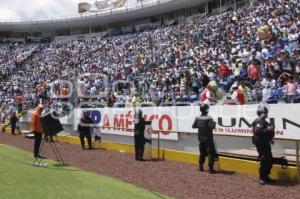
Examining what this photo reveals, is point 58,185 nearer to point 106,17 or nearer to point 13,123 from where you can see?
point 13,123

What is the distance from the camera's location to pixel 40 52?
5500cm

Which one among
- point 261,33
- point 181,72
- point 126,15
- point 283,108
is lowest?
Answer: point 283,108

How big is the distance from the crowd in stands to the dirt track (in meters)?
3.13

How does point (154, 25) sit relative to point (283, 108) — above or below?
above

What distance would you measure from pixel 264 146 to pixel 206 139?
2.08 m

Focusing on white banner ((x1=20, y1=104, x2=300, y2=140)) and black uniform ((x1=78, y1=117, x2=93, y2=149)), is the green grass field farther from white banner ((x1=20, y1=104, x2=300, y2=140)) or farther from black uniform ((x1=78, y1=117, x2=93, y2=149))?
black uniform ((x1=78, y1=117, x2=93, y2=149))

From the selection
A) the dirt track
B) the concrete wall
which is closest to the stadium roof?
the concrete wall

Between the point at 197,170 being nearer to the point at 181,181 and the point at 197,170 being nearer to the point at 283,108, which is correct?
→ the point at 181,181

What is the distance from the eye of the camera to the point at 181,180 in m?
11.3

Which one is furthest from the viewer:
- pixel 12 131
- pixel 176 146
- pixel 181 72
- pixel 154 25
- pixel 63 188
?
pixel 154 25

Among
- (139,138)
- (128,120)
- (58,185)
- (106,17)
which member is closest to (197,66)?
(128,120)

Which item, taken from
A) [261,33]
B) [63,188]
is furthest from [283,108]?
[261,33]

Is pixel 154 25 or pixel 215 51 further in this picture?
pixel 154 25

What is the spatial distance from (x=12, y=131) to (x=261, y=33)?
1662cm
